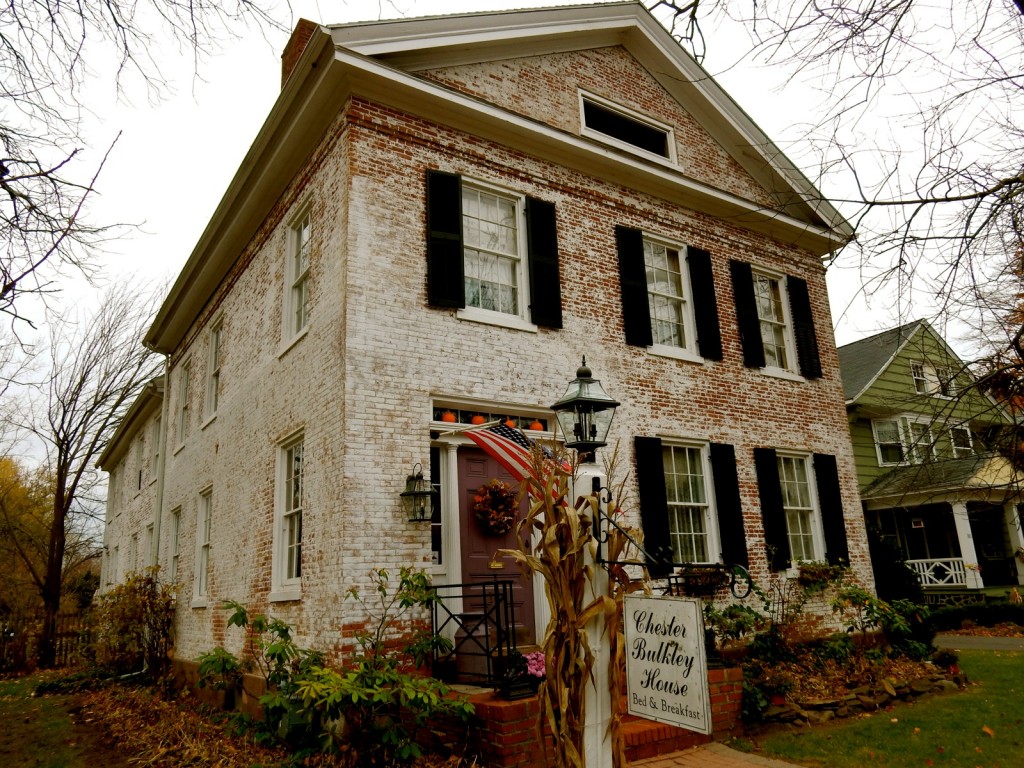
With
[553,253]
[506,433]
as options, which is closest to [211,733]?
[506,433]

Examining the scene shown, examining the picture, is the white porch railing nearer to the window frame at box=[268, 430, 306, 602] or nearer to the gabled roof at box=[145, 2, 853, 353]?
the gabled roof at box=[145, 2, 853, 353]

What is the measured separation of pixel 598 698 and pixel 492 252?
614 centimetres

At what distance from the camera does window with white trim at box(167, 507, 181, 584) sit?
42.8ft

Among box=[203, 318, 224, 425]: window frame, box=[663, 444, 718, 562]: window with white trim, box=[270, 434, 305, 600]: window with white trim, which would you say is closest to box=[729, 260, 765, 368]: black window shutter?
box=[663, 444, 718, 562]: window with white trim

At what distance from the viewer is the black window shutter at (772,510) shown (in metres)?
10.0

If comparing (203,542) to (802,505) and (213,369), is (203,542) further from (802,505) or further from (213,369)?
(802,505)

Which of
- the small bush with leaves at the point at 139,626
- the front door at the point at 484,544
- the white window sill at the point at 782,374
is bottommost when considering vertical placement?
the small bush with leaves at the point at 139,626

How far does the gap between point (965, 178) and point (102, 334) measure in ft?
70.5

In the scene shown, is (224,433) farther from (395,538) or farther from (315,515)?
(395,538)

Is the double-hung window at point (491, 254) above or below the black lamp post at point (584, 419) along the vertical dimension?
above

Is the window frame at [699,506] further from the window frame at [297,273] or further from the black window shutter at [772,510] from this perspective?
the window frame at [297,273]

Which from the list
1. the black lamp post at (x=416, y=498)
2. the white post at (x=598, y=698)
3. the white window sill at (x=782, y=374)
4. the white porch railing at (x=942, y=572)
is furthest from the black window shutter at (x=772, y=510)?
the white porch railing at (x=942, y=572)

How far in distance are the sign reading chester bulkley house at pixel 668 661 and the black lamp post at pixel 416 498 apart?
381 cm

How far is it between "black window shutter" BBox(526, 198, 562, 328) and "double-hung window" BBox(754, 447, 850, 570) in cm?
394
